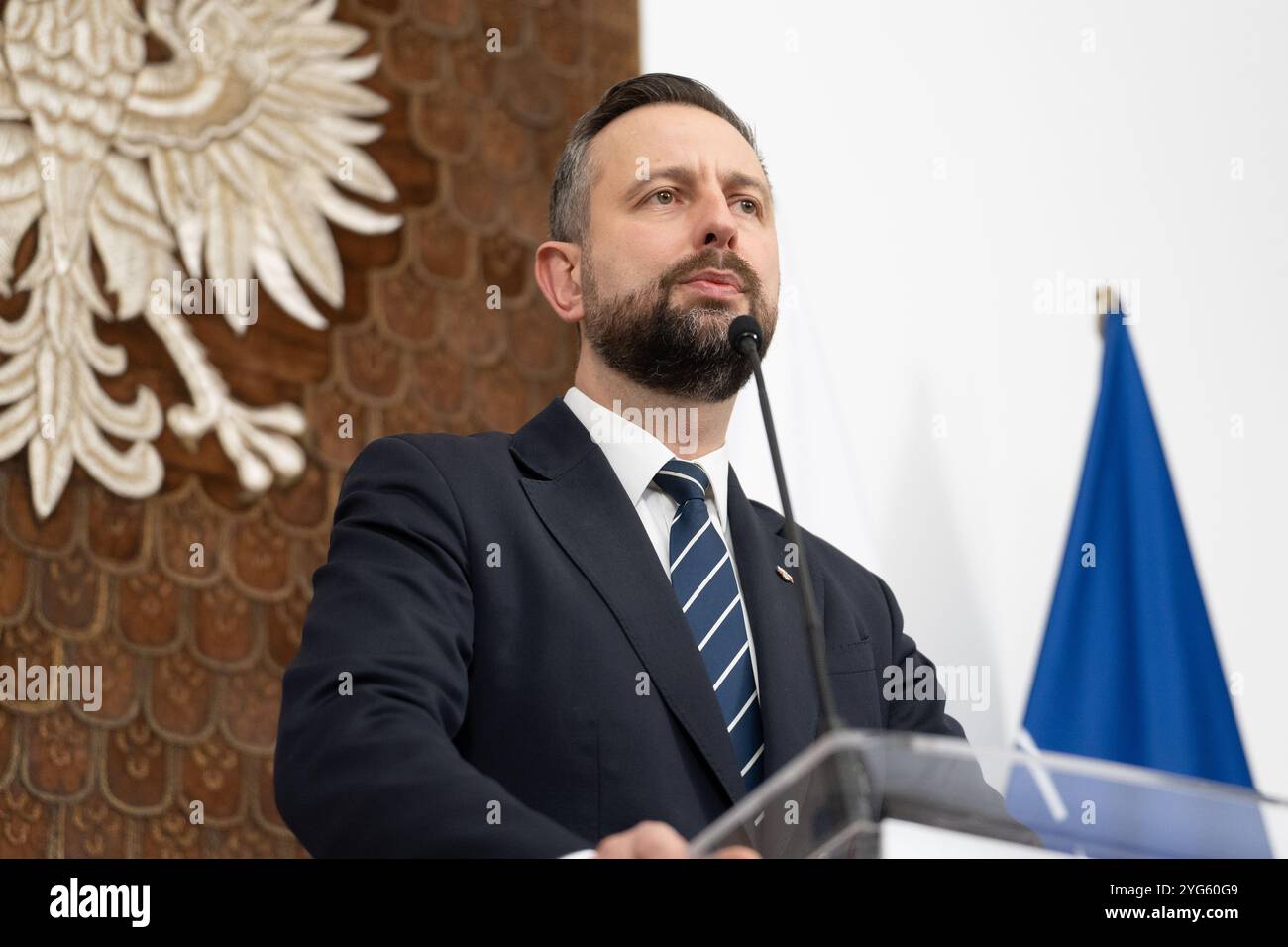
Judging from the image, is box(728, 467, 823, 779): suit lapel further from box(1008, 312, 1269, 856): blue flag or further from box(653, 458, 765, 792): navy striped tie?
box(1008, 312, 1269, 856): blue flag

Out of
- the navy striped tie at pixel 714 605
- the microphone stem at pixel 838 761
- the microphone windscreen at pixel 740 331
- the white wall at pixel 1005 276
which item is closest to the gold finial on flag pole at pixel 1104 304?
the white wall at pixel 1005 276

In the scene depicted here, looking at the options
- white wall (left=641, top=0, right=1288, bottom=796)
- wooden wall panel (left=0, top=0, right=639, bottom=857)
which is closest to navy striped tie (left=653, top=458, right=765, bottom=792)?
white wall (left=641, top=0, right=1288, bottom=796)

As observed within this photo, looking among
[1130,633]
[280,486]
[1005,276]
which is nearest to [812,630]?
[1130,633]

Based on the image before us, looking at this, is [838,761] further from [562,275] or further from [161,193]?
[161,193]

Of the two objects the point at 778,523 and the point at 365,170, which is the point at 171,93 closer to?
the point at 365,170

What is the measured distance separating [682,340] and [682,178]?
249mm

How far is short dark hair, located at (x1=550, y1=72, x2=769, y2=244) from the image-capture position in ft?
7.11

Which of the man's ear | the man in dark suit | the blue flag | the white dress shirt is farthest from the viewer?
the blue flag

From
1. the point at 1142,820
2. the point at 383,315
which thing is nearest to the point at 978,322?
the point at 383,315

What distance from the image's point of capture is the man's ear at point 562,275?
216 centimetres

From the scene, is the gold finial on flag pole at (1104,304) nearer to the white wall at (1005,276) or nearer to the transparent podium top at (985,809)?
the white wall at (1005,276)

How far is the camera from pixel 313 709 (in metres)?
1.38

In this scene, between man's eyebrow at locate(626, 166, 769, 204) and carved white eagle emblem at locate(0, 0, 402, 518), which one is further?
carved white eagle emblem at locate(0, 0, 402, 518)
